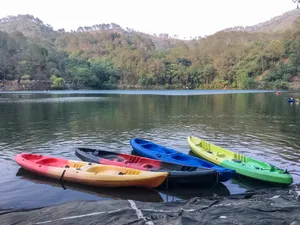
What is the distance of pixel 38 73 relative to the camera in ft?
342

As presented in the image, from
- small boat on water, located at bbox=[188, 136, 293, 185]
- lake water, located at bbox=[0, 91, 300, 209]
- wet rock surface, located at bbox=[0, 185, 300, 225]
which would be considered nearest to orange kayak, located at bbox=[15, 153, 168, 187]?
lake water, located at bbox=[0, 91, 300, 209]

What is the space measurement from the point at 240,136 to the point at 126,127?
8.92 metres

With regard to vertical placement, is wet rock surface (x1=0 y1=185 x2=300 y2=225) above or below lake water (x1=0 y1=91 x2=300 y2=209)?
above

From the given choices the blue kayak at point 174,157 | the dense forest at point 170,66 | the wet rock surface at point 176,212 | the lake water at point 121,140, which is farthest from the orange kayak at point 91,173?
the dense forest at point 170,66

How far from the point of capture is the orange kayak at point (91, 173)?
10984mm

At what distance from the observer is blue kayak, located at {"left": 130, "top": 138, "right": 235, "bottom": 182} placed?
1126cm

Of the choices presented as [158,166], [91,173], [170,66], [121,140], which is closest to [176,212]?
[91,173]

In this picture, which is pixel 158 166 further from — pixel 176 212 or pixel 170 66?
pixel 170 66

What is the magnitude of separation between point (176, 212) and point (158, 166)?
451cm

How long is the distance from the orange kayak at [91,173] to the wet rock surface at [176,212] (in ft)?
4.91

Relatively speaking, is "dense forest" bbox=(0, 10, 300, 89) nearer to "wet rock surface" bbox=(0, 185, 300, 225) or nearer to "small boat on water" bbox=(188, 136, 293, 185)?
"small boat on water" bbox=(188, 136, 293, 185)

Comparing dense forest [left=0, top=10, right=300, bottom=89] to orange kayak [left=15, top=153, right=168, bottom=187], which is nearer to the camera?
orange kayak [left=15, top=153, right=168, bottom=187]

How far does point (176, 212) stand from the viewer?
8469mm

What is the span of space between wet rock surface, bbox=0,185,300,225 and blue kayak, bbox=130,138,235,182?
4.89 ft
